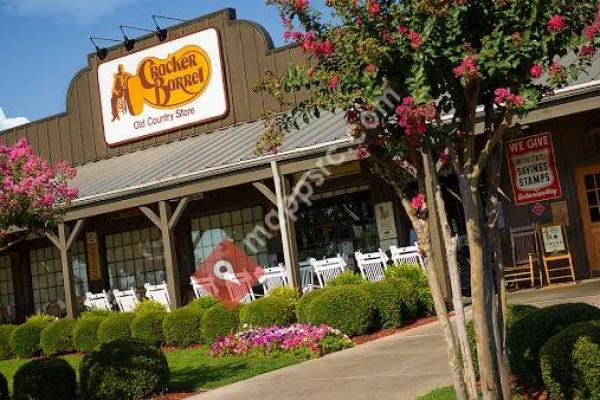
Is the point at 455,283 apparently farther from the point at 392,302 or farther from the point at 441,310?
the point at 392,302

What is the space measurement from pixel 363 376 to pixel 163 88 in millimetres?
12508

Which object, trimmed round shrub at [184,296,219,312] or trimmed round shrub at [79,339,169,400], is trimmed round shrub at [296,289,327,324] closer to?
trimmed round shrub at [184,296,219,312]

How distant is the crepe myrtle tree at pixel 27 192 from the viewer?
8.69 meters

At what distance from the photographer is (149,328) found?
13602mm

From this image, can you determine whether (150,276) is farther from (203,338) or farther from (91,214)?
(203,338)

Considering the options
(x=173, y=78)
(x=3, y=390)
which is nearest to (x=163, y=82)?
(x=173, y=78)

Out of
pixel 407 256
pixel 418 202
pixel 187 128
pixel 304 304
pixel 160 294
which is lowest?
pixel 304 304

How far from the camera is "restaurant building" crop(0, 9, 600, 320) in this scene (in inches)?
543

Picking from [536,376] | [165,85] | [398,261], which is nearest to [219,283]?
[398,261]

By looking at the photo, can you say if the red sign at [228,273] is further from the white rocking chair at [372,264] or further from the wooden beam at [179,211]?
the white rocking chair at [372,264]

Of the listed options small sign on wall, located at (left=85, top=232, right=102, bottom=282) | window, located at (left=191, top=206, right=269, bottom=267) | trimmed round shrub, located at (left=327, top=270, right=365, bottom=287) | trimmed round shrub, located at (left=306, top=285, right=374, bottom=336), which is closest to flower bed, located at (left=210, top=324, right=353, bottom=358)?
trimmed round shrub, located at (left=306, top=285, right=374, bottom=336)

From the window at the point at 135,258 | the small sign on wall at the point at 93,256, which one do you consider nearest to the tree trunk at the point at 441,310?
the window at the point at 135,258

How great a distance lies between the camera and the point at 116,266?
20000 millimetres

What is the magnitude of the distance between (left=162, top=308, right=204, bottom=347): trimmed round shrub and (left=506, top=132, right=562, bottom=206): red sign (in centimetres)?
564
